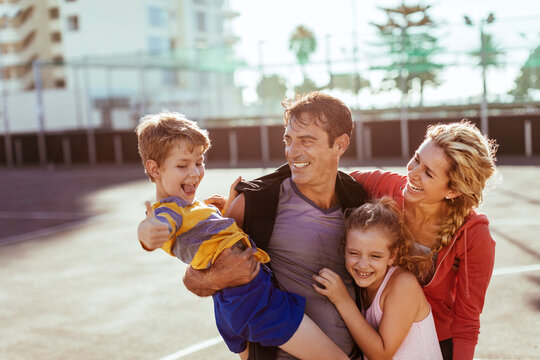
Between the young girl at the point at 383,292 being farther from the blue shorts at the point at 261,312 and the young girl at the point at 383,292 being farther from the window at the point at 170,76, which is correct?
the window at the point at 170,76

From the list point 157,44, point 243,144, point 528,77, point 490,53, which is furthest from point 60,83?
point 528,77

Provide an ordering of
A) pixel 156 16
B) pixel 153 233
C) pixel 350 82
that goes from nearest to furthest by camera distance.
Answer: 1. pixel 153 233
2. pixel 350 82
3. pixel 156 16

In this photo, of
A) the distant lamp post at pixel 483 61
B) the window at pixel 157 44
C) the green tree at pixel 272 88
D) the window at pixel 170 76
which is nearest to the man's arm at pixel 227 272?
the distant lamp post at pixel 483 61

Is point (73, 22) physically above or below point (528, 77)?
above

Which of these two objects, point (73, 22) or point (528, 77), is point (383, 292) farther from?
point (73, 22)

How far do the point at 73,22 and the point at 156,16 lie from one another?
5777 mm

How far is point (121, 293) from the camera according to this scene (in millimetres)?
5484

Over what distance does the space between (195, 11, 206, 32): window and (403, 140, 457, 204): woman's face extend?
46.2m

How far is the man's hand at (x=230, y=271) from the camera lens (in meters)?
2.43

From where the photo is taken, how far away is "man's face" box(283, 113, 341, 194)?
267 cm

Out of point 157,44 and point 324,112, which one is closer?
point 324,112

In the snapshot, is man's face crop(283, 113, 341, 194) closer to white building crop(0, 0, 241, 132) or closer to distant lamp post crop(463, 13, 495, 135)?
distant lamp post crop(463, 13, 495, 135)

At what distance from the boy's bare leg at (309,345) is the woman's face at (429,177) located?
29.0 inches

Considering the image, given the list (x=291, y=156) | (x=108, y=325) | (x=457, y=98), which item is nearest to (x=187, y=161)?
(x=291, y=156)
